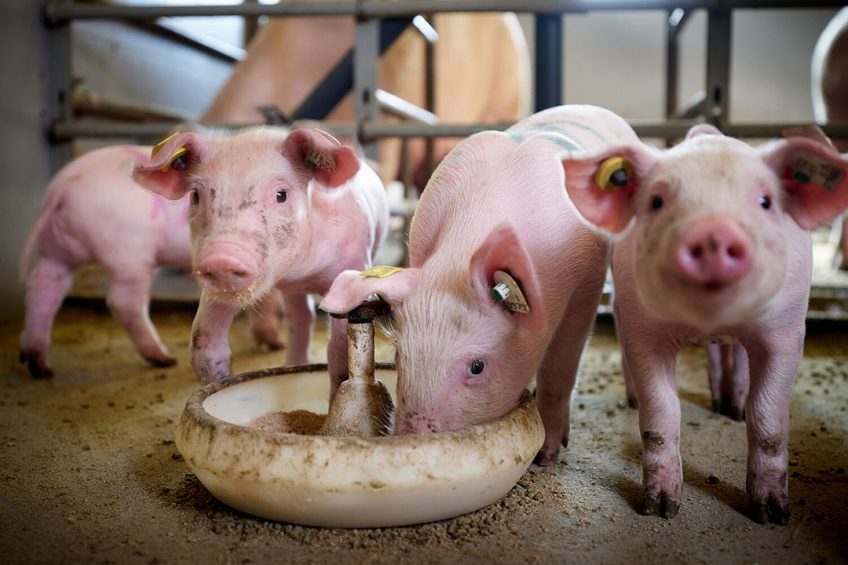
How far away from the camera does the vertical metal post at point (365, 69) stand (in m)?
4.33

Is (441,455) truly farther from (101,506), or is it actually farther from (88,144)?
(88,144)

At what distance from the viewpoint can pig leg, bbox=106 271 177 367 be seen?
11.0 feet

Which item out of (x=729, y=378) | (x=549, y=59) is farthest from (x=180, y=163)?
(x=549, y=59)

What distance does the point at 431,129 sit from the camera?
14.0 ft

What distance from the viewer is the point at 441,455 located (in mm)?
1648

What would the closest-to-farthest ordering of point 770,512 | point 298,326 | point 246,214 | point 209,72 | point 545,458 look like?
1. point 770,512
2. point 246,214
3. point 545,458
4. point 298,326
5. point 209,72

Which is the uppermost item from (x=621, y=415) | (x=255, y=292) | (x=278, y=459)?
(x=255, y=292)

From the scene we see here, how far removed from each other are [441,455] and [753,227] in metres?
0.77

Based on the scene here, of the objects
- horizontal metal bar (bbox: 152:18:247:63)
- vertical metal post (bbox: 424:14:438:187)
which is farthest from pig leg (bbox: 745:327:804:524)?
horizontal metal bar (bbox: 152:18:247:63)

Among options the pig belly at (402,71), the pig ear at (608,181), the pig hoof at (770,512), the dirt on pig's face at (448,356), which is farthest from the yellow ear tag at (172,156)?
the pig belly at (402,71)

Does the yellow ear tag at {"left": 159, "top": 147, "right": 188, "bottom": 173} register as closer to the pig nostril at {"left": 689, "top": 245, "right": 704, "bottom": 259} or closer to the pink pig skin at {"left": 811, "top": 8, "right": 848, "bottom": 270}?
the pig nostril at {"left": 689, "top": 245, "right": 704, "bottom": 259}

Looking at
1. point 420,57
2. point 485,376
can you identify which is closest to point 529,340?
point 485,376

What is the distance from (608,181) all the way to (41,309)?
2614 millimetres

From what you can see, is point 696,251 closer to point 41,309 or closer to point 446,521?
point 446,521
